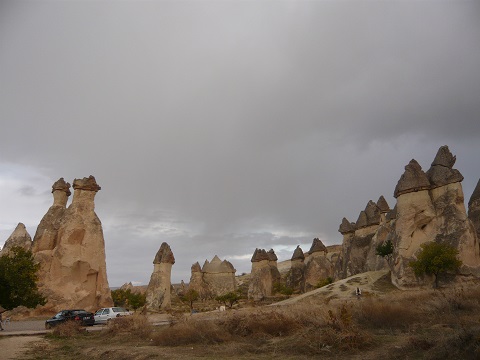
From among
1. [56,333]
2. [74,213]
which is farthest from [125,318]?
[74,213]

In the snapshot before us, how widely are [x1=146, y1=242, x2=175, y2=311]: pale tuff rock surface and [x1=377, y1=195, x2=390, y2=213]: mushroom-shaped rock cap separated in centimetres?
2379

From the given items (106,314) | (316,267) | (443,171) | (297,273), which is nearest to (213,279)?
(297,273)

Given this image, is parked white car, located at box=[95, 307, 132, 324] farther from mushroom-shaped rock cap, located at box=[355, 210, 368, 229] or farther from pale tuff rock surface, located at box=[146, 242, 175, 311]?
mushroom-shaped rock cap, located at box=[355, 210, 368, 229]

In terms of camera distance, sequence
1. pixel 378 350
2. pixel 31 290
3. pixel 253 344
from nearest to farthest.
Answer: pixel 378 350 → pixel 253 344 → pixel 31 290

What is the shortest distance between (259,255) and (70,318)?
33549 millimetres

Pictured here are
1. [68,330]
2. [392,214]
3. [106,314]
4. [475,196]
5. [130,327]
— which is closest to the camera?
[130,327]

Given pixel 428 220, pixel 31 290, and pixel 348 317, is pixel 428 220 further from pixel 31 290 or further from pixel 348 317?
pixel 31 290

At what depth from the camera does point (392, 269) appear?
2986 centimetres

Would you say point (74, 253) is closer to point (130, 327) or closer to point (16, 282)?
point (130, 327)

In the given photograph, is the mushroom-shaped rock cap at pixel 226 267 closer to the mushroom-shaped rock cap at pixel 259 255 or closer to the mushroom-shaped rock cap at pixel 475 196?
the mushroom-shaped rock cap at pixel 259 255

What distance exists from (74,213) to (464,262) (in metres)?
28.4

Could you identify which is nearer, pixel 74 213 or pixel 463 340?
pixel 463 340

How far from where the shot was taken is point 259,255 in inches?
2037

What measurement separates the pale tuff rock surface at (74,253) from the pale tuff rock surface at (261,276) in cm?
2323
